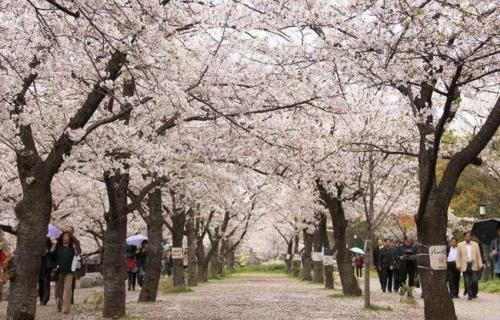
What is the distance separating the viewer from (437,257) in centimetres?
877

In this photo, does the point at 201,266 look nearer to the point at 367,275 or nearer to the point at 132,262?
the point at 132,262

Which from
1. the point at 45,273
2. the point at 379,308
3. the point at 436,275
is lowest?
the point at 379,308

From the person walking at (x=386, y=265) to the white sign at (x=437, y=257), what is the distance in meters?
12.2

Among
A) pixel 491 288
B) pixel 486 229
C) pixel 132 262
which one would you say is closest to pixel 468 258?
pixel 486 229

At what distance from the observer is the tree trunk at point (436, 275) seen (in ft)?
29.2

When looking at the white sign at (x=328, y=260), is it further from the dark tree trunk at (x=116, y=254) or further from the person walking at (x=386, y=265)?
the dark tree trunk at (x=116, y=254)

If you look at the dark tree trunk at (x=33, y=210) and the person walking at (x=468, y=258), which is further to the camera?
the person walking at (x=468, y=258)

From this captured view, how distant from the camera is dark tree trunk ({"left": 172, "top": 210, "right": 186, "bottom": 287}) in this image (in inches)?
902

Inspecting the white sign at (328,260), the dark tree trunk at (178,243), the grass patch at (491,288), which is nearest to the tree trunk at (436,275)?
the grass patch at (491,288)

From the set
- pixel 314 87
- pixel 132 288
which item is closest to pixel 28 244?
pixel 314 87

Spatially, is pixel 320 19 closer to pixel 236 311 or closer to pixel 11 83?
pixel 11 83

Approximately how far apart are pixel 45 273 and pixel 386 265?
11496 mm

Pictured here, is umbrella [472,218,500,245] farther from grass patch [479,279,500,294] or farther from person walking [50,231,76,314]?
person walking [50,231,76,314]

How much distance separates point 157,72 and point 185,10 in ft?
3.32
